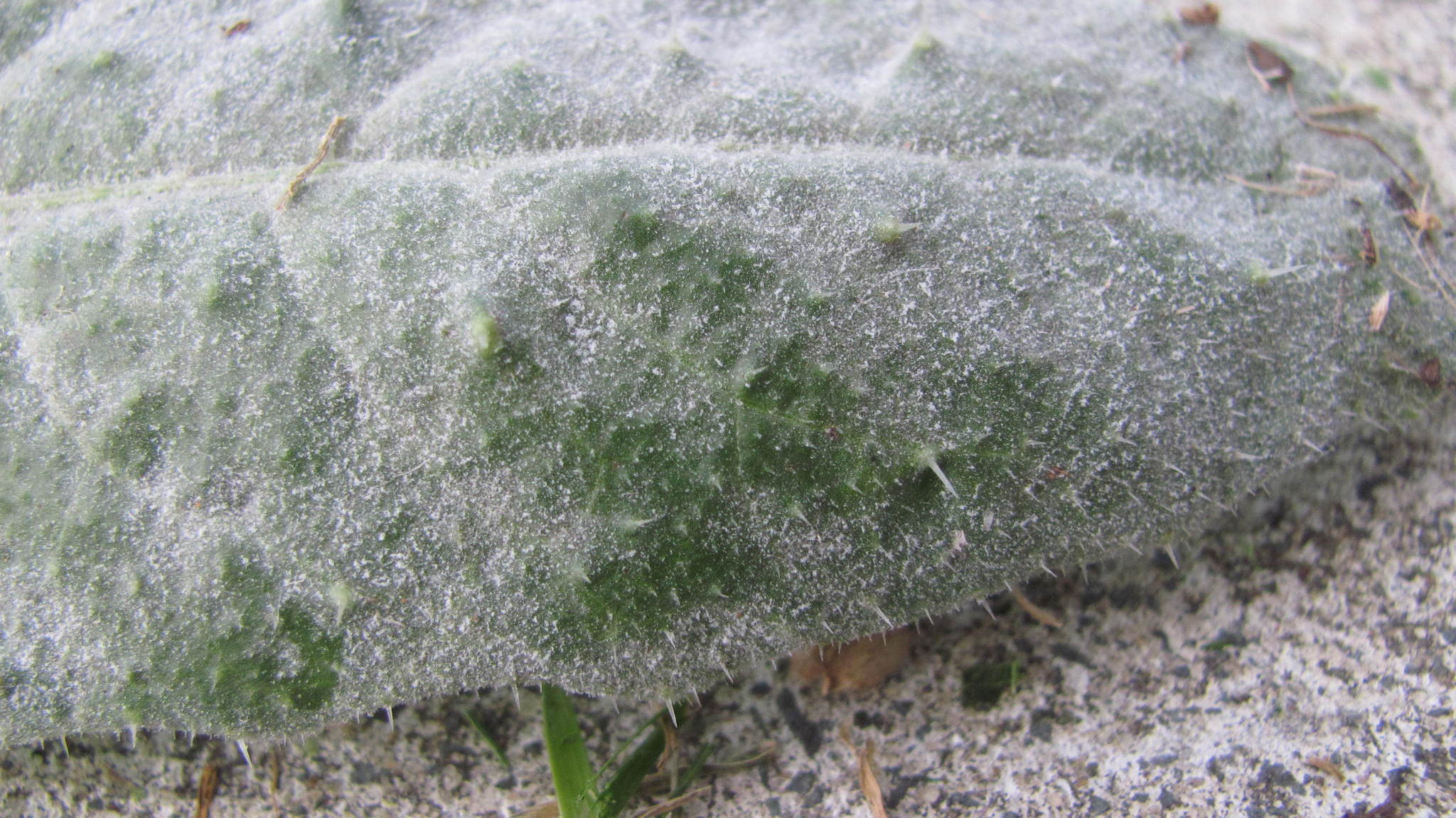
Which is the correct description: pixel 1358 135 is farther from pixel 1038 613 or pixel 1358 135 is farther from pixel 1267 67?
pixel 1038 613

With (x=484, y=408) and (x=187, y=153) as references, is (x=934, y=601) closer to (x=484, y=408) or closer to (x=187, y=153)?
(x=484, y=408)

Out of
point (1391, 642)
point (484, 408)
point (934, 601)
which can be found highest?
point (484, 408)

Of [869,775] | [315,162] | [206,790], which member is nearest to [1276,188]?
[869,775]

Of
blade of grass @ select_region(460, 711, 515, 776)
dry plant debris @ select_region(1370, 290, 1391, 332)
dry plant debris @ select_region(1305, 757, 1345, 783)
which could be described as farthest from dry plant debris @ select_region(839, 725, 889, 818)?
dry plant debris @ select_region(1370, 290, 1391, 332)

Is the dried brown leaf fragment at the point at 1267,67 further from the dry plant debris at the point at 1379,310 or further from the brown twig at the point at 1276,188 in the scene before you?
the dry plant debris at the point at 1379,310

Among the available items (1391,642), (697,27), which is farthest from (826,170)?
(1391,642)

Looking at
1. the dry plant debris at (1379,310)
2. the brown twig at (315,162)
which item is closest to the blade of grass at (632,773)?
the brown twig at (315,162)

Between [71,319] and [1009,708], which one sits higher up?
[71,319]
